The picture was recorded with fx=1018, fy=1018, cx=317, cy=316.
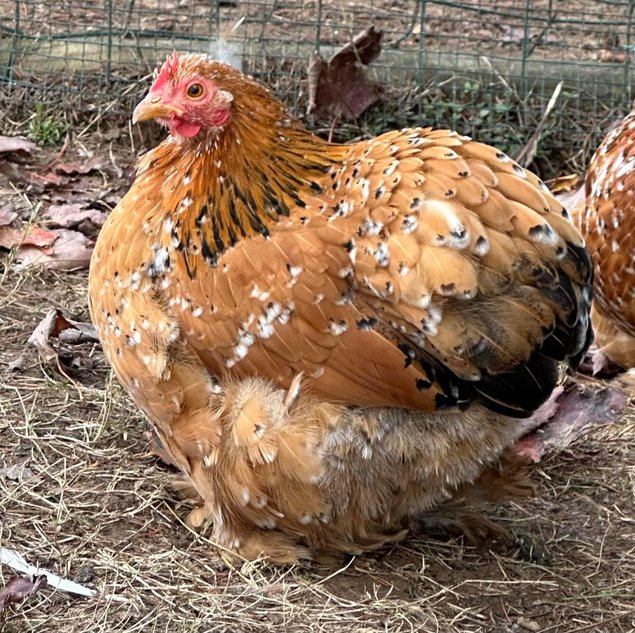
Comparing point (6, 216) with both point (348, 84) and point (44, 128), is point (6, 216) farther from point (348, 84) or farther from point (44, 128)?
point (348, 84)

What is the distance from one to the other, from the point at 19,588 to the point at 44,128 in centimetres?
355

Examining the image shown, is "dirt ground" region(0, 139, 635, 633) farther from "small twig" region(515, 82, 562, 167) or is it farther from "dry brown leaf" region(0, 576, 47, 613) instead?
"small twig" region(515, 82, 562, 167)

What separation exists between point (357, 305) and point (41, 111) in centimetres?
364

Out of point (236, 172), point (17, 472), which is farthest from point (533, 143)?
point (17, 472)

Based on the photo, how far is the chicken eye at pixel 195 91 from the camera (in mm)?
2975

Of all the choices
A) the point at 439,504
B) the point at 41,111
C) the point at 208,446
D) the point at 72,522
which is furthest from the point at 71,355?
the point at 41,111

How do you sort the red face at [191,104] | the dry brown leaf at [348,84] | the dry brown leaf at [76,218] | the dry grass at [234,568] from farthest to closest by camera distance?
the dry brown leaf at [348,84] → the dry brown leaf at [76,218] → the red face at [191,104] → the dry grass at [234,568]

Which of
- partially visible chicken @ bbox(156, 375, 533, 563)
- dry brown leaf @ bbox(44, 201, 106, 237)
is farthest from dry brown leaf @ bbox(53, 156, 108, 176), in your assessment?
partially visible chicken @ bbox(156, 375, 533, 563)

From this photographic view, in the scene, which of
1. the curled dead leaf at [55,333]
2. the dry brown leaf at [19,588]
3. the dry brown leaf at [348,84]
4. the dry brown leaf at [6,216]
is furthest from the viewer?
the dry brown leaf at [348,84]

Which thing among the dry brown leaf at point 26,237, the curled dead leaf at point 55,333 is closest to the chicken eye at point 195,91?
the curled dead leaf at point 55,333

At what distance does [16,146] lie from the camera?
5512mm

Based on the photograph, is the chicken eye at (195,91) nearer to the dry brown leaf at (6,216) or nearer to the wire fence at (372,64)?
the dry brown leaf at (6,216)

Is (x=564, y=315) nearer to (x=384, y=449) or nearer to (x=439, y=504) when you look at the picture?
(x=384, y=449)

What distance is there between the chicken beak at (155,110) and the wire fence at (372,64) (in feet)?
9.29
